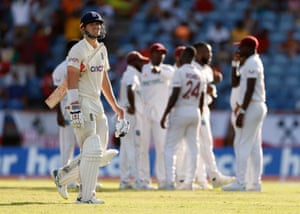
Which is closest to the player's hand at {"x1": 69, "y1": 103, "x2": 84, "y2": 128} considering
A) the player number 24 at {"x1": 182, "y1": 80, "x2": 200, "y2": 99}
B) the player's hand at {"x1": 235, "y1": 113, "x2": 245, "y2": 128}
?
the player's hand at {"x1": 235, "y1": 113, "x2": 245, "y2": 128}

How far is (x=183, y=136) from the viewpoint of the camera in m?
17.7

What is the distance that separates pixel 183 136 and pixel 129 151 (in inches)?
48.0

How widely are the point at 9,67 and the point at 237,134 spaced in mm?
13086

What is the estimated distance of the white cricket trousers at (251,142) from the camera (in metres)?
16.7

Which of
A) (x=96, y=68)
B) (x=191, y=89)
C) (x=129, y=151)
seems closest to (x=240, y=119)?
(x=191, y=89)

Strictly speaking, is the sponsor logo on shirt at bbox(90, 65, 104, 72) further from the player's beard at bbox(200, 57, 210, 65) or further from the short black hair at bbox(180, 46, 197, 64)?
the player's beard at bbox(200, 57, 210, 65)

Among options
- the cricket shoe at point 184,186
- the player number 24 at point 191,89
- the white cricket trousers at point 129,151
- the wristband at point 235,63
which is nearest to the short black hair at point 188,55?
the player number 24 at point 191,89

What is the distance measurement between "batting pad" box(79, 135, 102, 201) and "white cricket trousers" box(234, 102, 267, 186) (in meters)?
4.49

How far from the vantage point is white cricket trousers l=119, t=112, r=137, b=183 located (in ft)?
60.3

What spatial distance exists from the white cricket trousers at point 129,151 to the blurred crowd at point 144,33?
26.5 feet

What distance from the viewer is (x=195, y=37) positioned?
93.5ft

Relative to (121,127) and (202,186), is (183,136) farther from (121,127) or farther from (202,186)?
(121,127)

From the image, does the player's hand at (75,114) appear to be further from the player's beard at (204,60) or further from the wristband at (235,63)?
the player's beard at (204,60)

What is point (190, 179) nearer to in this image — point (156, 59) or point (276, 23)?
point (156, 59)
